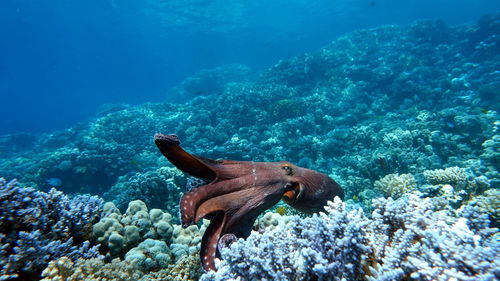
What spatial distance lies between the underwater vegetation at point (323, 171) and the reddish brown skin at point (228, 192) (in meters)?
0.28

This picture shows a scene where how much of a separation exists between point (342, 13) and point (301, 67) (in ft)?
207

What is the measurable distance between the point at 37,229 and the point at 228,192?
2613 millimetres

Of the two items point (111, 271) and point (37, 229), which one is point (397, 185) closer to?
point (111, 271)

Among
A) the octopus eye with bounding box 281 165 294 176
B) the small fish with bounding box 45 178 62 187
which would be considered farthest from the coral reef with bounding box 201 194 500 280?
the small fish with bounding box 45 178 62 187

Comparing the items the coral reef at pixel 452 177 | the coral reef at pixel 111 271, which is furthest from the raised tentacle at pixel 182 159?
the coral reef at pixel 452 177

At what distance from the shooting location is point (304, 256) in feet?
6.17

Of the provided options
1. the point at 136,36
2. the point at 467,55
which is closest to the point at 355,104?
the point at 467,55

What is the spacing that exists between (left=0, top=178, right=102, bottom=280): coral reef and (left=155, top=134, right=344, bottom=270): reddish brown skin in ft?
6.21

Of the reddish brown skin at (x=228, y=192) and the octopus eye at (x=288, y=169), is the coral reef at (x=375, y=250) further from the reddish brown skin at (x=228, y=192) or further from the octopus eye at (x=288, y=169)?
the octopus eye at (x=288, y=169)

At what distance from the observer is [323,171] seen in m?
10.8

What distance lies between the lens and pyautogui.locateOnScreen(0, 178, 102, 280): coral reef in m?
2.71

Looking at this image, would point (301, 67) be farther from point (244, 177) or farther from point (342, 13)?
point (342, 13)

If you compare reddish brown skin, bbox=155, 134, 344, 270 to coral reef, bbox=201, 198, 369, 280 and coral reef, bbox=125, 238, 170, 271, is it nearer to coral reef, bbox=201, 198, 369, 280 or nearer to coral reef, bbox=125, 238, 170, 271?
coral reef, bbox=201, 198, 369, 280

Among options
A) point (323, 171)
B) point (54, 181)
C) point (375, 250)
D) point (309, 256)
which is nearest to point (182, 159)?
point (309, 256)
